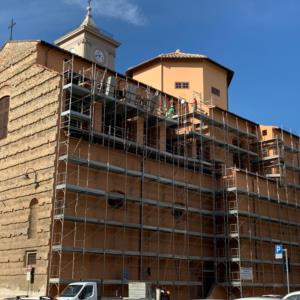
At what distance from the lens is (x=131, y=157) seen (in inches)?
1202

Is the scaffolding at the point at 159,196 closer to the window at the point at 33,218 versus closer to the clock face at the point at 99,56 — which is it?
the window at the point at 33,218

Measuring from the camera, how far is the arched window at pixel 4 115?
32.8m

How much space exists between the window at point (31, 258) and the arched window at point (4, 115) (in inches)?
340

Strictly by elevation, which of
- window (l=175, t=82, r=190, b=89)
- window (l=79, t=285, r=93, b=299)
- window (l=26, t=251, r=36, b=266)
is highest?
window (l=175, t=82, r=190, b=89)

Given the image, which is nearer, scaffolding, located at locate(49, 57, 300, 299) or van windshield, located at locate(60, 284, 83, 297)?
van windshield, located at locate(60, 284, 83, 297)

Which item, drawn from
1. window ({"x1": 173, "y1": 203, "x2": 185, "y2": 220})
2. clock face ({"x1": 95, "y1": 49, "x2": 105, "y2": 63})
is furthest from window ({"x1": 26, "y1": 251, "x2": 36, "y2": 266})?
clock face ({"x1": 95, "y1": 49, "x2": 105, "y2": 63})

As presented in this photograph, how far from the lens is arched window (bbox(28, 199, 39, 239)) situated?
2765 centimetres

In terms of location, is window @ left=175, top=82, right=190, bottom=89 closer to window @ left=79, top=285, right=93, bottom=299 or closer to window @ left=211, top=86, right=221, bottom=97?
window @ left=211, top=86, right=221, bottom=97

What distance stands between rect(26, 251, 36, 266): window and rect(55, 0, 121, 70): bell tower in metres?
20.8

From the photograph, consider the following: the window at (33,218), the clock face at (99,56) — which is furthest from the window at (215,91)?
the window at (33,218)

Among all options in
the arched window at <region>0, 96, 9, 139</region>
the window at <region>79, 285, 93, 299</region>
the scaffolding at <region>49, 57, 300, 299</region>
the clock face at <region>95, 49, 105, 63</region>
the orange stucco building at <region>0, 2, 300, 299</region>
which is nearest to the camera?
the window at <region>79, 285, 93, 299</region>

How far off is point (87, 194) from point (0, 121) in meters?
9.52

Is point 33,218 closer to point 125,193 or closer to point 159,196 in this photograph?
point 125,193

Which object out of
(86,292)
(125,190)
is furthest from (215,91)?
(86,292)
